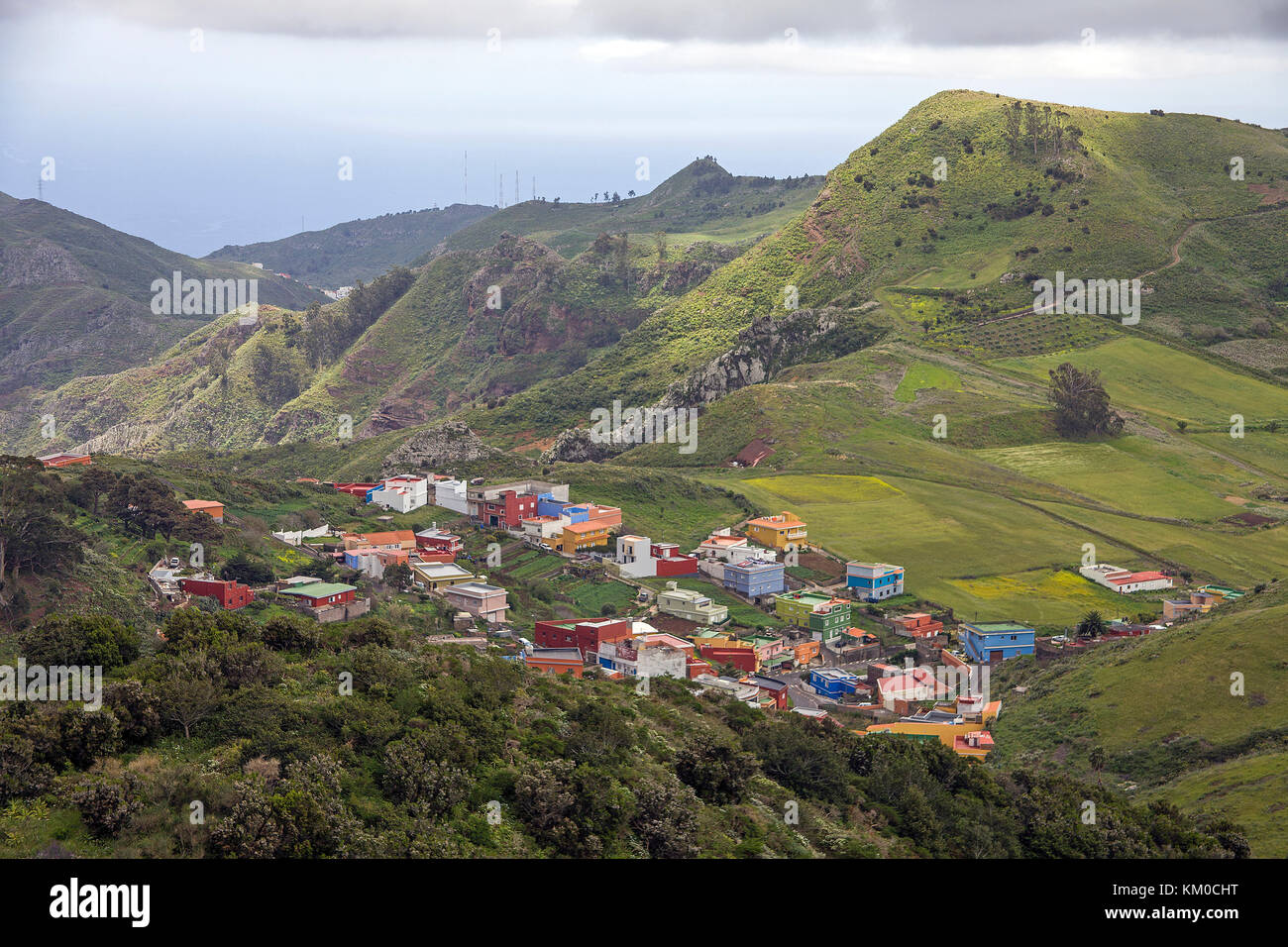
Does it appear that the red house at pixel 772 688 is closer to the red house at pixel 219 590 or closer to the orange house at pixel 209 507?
the red house at pixel 219 590

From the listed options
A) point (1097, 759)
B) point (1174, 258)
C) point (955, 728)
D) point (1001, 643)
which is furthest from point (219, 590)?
point (1174, 258)

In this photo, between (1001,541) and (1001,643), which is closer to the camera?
(1001,643)

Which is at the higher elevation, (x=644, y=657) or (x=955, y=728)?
(x=644, y=657)

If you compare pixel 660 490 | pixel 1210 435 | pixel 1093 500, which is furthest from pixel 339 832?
pixel 1210 435

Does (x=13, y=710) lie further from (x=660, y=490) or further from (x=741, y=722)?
(x=660, y=490)

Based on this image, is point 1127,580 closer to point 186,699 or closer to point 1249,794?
point 1249,794

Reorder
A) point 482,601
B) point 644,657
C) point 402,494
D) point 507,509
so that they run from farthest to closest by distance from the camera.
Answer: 1. point 402,494
2. point 507,509
3. point 482,601
4. point 644,657

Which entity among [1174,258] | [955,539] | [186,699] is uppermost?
[1174,258]
